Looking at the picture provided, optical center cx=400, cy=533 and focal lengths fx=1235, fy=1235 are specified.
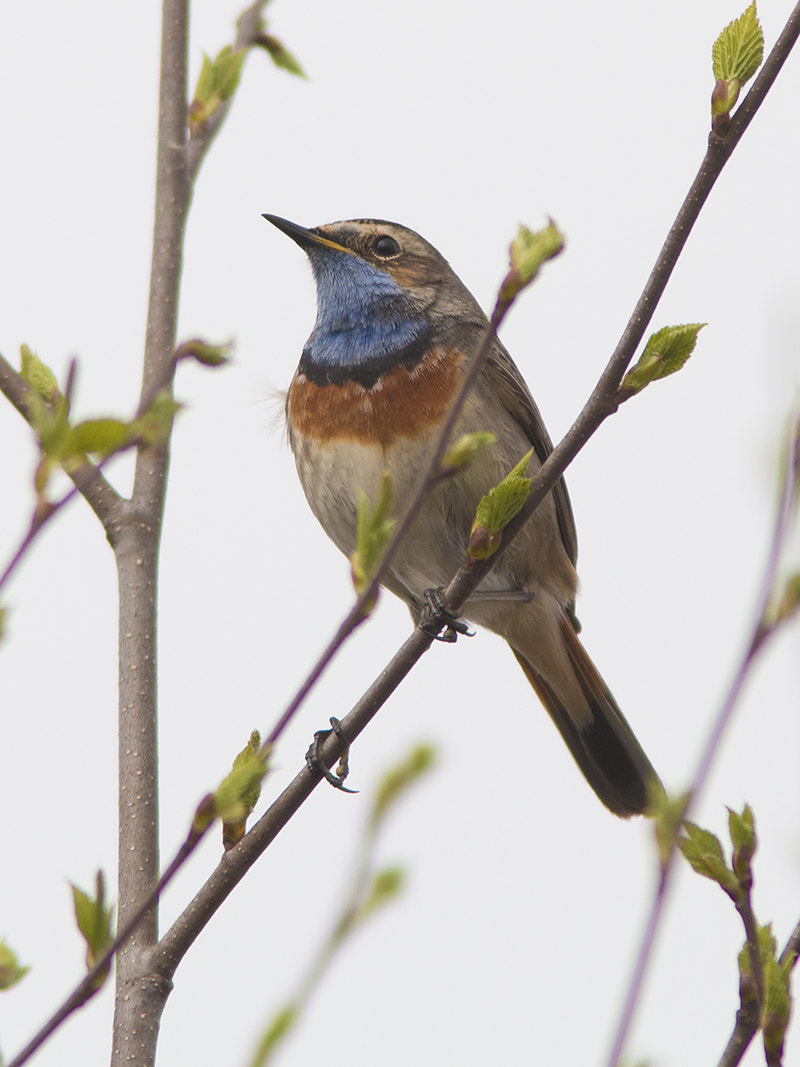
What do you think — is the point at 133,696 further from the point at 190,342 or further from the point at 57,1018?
the point at 57,1018

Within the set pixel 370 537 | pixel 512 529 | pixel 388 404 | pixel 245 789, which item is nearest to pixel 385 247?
pixel 388 404

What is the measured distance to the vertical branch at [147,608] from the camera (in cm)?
274

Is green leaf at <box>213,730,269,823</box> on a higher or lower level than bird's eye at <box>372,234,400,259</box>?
lower

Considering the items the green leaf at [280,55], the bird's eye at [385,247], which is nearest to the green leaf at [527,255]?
the green leaf at [280,55]

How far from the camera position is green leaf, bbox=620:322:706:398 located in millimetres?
2422

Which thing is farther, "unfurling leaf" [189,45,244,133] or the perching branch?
"unfurling leaf" [189,45,244,133]

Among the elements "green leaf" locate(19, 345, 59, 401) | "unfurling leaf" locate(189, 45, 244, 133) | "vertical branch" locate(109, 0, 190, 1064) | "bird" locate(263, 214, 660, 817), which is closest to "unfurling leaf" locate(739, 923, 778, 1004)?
"vertical branch" locate(109, 0, 190, 1064)

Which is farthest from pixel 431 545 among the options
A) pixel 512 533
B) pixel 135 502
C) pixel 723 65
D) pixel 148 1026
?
pixel 723 65

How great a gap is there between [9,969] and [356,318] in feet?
12.5

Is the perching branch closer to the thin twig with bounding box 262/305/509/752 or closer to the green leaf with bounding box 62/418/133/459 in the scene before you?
the thin twig with bounding box 262/305/509/752

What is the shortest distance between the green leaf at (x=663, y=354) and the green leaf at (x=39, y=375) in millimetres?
1145

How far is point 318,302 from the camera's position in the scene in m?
5.61

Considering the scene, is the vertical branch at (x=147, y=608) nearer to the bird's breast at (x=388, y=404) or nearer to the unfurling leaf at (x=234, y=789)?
the unfurling leaf at (x=234, y=789)

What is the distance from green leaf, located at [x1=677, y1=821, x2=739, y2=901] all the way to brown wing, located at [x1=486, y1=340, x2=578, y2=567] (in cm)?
358
